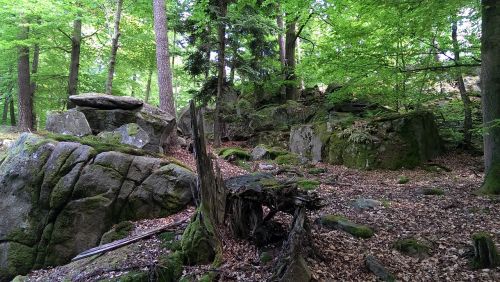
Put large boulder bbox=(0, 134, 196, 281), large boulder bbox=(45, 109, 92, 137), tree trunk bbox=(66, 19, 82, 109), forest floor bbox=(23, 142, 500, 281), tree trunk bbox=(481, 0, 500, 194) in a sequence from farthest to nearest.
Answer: tree trunk bbox=(66, 19, 82, 109), large boulder bbox=(45, 109, 92, 137), tree trunk bbox=(481, 0, 500, 194), large boulder bbox=(0, 134, 196, 281), forest floor bbox=(23, 142, 500, 281)

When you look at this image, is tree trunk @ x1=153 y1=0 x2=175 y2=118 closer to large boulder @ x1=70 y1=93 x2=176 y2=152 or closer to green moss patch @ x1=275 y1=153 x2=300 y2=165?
large boulder @ x1=70 y1=93 x2=176 y2=152

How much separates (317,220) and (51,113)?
297 inches

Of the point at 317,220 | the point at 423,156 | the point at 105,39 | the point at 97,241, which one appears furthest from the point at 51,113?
the point at 423,156

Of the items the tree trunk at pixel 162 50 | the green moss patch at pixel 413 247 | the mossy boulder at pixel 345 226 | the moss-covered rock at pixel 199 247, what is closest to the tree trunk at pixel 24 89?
the tree trunk at pixel 162 50

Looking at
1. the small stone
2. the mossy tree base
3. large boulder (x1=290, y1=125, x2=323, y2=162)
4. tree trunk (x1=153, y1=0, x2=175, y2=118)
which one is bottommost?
the mossy tree base

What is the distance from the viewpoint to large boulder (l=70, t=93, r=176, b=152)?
31.6 ft

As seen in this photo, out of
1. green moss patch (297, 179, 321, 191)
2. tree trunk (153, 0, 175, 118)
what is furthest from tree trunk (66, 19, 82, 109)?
green moss patch (297, 179, 321, 191)

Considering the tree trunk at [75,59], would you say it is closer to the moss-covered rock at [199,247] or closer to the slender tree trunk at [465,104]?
the moss-covered rock at [199,247]

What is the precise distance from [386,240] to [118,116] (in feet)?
24.8

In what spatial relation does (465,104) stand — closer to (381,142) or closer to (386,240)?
(381,142)

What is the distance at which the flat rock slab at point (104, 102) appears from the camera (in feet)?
31.6

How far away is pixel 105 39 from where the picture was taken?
16.9 metres

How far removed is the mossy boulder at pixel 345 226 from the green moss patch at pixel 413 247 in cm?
49

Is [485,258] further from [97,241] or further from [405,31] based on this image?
[405,31]
